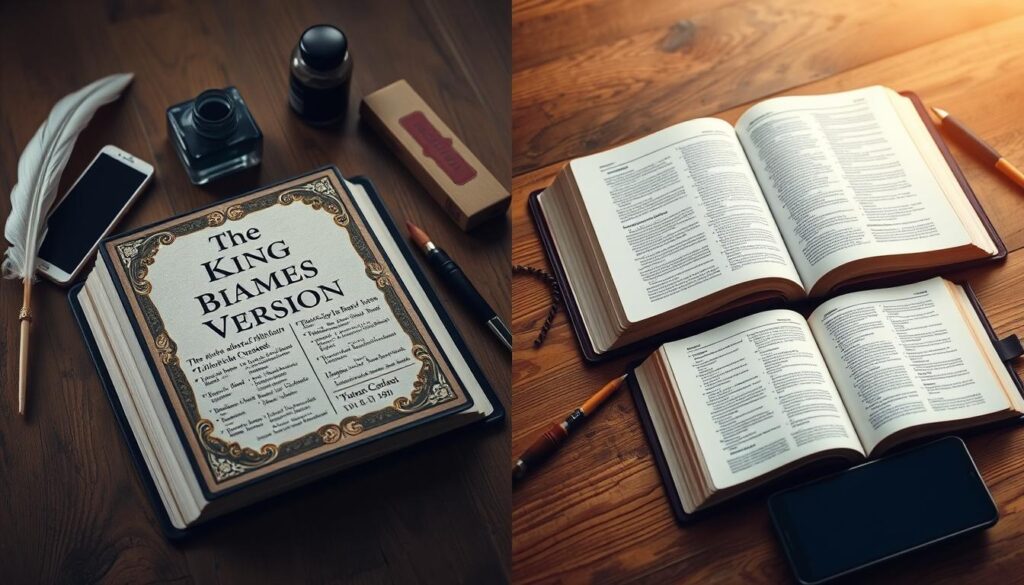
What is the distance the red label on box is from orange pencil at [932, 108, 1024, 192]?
581 mm

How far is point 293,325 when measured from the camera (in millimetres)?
981

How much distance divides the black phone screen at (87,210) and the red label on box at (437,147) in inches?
12.1

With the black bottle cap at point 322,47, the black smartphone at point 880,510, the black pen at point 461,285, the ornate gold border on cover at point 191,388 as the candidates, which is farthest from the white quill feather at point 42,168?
the black smartphone at point 880,510

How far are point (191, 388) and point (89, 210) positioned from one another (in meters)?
0.29

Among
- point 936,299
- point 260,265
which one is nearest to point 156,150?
point 260,265

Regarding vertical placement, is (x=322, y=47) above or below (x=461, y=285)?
above

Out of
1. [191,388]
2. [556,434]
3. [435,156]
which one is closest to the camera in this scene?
[191,388]

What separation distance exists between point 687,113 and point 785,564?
556mm

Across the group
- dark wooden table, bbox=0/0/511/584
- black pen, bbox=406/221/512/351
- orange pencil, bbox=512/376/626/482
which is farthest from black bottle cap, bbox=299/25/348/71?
orange pencil, bbox=512/376/626/482

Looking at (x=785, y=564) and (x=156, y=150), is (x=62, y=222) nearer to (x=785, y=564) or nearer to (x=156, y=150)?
(x=156, y=150)

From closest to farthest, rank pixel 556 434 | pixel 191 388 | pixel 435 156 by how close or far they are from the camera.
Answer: pixel 191 388 < pixel 556 434 < pixel 435 156

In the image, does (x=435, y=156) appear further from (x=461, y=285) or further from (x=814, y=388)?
(x=814, y=388)

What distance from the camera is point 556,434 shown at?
104 centimetres

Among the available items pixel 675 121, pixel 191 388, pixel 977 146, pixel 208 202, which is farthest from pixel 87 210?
pixel 977 146
